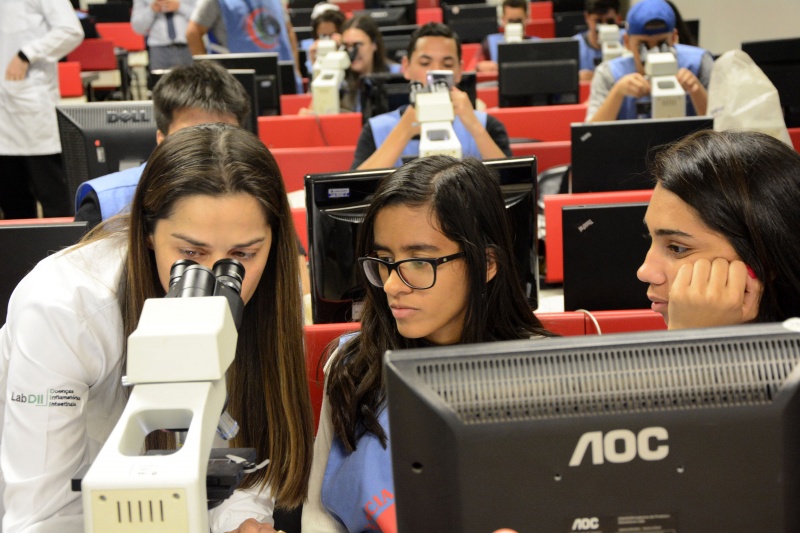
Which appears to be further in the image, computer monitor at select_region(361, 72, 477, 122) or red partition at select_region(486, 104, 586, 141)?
red partition at select_region(486, 104, 586, 141)

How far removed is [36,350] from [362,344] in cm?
55

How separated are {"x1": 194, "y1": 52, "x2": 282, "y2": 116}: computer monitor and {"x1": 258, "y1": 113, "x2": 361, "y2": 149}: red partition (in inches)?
12.1

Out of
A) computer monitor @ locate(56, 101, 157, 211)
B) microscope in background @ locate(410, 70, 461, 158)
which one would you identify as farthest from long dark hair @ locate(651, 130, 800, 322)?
computer monitor @ locate(56, 101, 157, 211)

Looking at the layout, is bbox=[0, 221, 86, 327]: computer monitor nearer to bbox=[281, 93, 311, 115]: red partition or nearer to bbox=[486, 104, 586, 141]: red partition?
bbox=[486, 104, 586, 141]: red partition

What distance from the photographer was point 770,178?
1397mm

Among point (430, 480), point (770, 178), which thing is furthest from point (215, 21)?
point (430, 480)

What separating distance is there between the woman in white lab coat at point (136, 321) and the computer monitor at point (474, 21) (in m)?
6.96

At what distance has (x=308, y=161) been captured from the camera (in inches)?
149

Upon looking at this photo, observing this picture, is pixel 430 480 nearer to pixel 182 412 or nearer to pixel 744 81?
pixel 182 412

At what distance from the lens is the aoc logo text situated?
2.86 feet

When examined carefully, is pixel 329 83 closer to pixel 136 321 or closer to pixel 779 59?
pixel 779 59

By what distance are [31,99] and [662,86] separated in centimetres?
276

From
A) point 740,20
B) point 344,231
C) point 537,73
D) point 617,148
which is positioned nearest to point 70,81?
point 537,73

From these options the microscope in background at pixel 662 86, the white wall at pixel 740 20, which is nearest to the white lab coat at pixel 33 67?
the microscope in background at pixel 662 86
